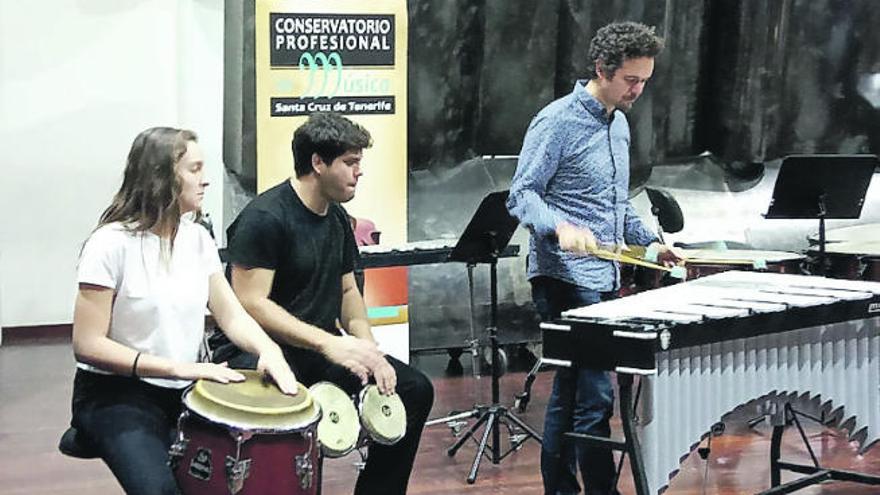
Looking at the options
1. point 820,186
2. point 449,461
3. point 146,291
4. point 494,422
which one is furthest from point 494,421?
point 146,291

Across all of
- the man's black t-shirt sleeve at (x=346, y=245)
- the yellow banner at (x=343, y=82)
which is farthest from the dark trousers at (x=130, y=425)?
the yellow banner at (x=343, y=82)

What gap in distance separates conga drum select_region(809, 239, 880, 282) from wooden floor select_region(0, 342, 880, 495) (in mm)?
692

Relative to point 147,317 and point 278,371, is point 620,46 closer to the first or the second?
point 278,371

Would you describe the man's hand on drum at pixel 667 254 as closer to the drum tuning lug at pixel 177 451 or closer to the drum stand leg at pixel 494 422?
the drum stand leg at pixel 494 422

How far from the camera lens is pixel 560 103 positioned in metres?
4.09

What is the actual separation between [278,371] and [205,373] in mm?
199

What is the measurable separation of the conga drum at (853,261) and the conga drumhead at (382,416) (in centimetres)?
270

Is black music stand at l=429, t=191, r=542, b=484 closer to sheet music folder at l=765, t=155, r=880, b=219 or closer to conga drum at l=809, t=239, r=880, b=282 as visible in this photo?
sheet music folder at l=765, t=155, r=880, b=219

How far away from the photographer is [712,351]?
12.0 feet

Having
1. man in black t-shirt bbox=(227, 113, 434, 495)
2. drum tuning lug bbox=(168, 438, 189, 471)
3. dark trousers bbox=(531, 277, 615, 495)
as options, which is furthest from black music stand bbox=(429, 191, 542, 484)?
drum tuning lug bbox=(168, 438, 189, 471)

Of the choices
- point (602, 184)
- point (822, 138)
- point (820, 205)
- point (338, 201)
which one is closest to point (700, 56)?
point (822, 138)

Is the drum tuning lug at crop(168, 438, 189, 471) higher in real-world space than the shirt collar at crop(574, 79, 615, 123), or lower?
lower

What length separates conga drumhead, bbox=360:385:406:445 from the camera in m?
3.66

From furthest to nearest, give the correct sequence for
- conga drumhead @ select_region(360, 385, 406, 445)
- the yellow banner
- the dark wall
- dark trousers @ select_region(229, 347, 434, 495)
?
the dark wall < the yellow banner < dark trousers @ select_region(229, 347, 434, 495) < conga drumhead @ select_region(360, 385, 406, 445)
